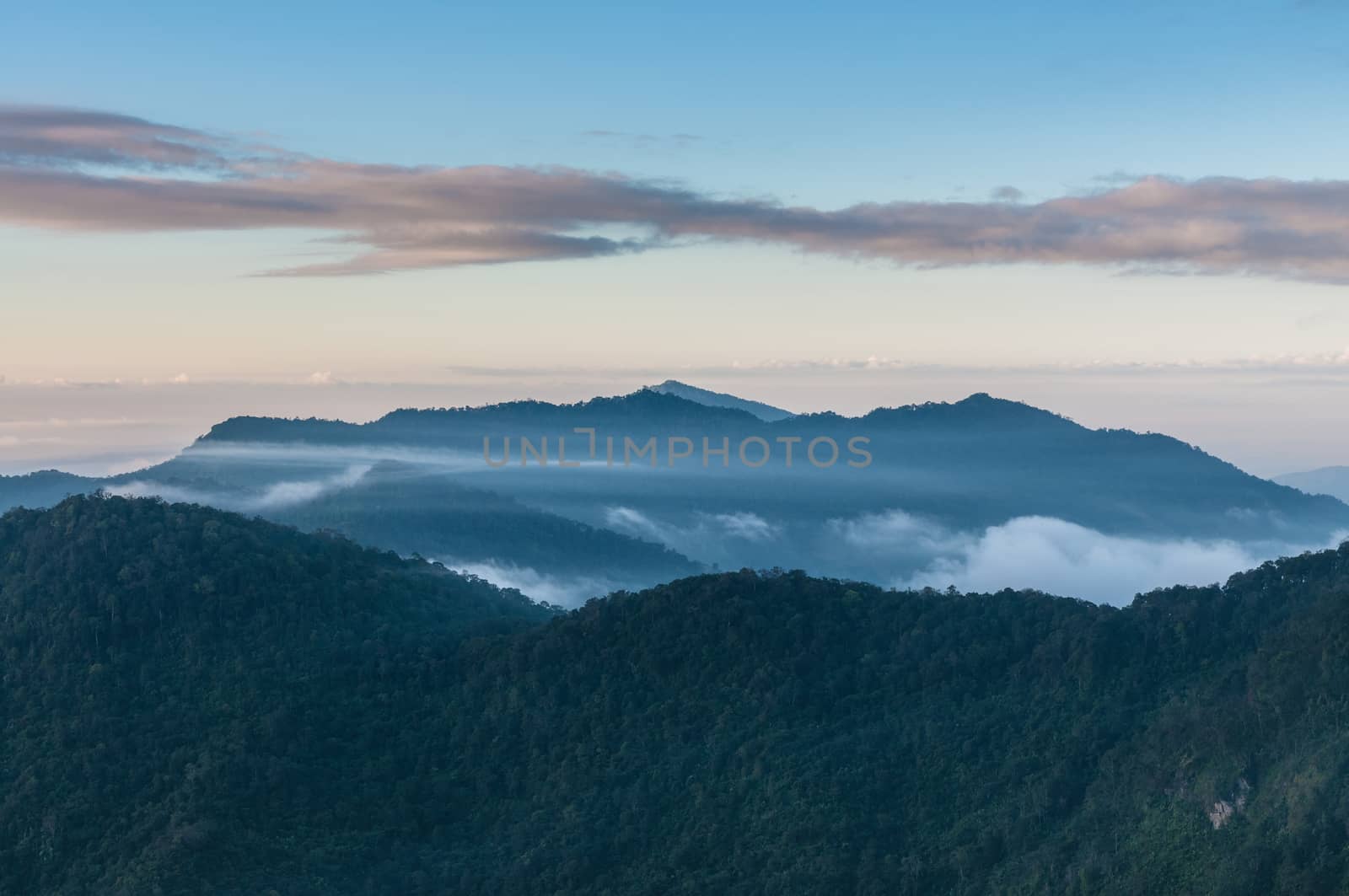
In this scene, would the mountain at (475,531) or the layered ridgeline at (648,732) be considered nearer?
the layered ridgeline at (648,732)

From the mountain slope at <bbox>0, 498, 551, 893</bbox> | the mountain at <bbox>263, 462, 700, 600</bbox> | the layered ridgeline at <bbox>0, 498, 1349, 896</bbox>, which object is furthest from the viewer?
the mountain at <bbox>263, 462, 700, 600</bbox>

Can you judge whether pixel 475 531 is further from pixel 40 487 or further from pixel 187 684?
pixel 187 684

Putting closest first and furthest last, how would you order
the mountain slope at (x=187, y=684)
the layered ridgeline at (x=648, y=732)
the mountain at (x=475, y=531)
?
the layered ridgeline at (x=648, y=732) → the mountain slope at (x=187, y=684) → the mountain at (x=475, y=531)

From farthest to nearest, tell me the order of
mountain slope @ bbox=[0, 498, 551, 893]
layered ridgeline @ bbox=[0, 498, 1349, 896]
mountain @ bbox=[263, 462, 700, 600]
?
mountain @ bbox=[263, 462, 700, 600], mountain slope @ bbox=[0, 498, 551, 893], layered ridgeline @ bbox=[0, 498, 1349, 896]

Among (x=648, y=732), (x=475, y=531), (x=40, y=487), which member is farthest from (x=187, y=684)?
(x=40, y=487)

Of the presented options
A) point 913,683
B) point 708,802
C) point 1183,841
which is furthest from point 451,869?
point 1183,841

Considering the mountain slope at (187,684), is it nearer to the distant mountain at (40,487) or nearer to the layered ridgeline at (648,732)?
the layered ridgeline at (648,732)

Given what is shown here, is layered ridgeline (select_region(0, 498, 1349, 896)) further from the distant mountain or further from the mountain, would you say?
the distant mountain

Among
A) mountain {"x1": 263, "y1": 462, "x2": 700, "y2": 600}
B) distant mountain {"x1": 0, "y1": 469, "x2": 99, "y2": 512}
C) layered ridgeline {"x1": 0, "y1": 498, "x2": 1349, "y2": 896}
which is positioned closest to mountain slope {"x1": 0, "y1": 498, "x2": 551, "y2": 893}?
layered ridgeline {"x1": 0, "y1": 498, "x2": 1349, "y2": 896}

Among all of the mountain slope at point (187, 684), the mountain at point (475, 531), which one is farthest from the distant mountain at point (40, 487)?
the mountain slope at point (187, 684)
